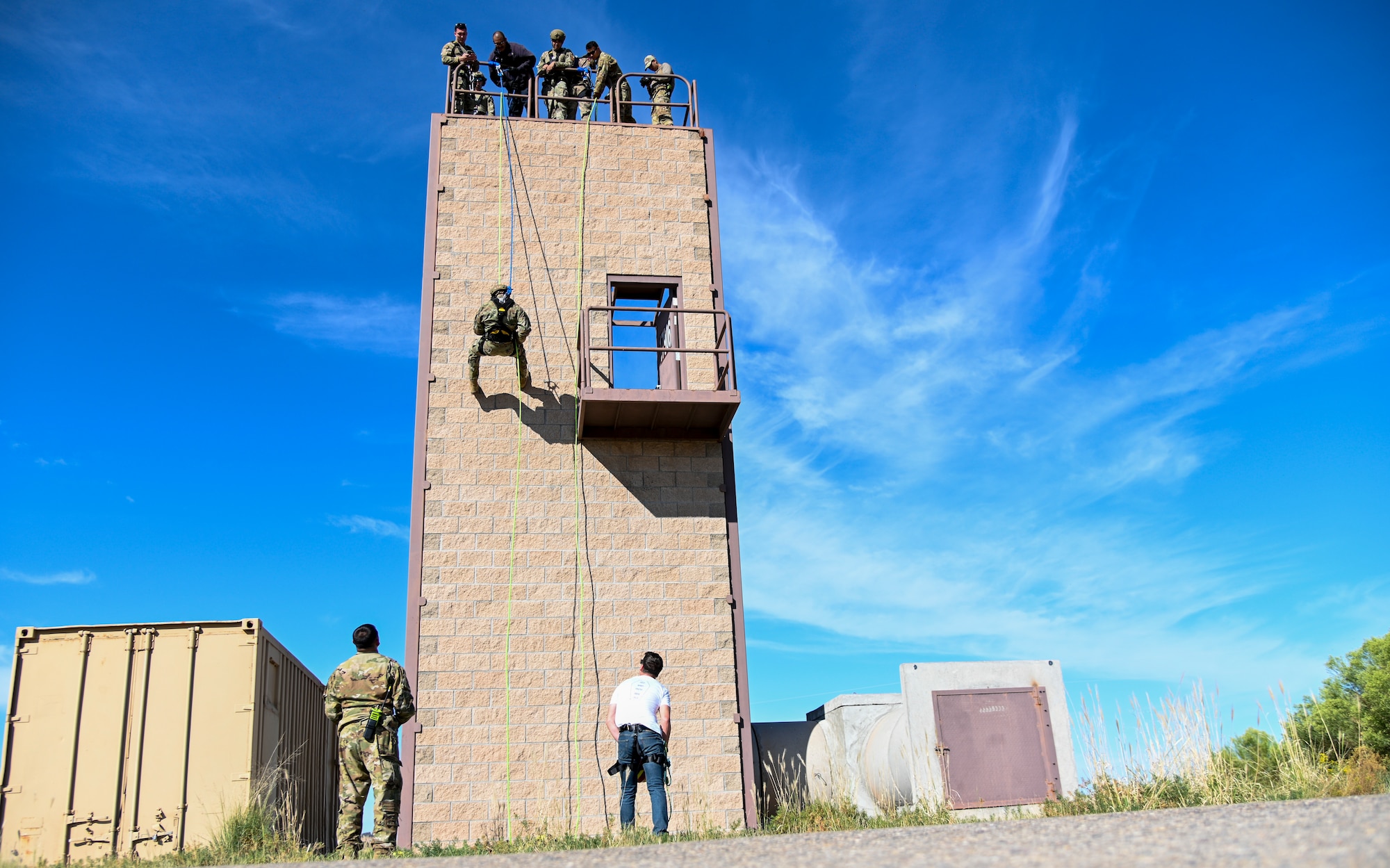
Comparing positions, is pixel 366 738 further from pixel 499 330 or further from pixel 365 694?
pixel 499 330

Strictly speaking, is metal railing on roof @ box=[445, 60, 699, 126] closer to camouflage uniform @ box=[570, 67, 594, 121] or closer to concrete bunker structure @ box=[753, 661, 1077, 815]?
camouflage uniform @ box=[570, 67, 594, 121]

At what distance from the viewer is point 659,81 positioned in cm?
1515

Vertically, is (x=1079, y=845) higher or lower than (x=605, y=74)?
lower

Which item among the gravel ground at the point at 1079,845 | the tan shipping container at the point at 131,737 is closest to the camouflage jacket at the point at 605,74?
the tan shipping container at the point at 131,737

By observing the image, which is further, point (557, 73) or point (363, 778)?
point (557, 73)

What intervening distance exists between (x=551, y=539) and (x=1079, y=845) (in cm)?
784

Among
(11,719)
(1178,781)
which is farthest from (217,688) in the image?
(1178,781)

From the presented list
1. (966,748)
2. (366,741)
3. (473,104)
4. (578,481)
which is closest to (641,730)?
(366,741)

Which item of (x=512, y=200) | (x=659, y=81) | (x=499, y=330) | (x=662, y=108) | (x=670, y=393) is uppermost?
(x=659, y=81)

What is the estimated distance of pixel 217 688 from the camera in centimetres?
980

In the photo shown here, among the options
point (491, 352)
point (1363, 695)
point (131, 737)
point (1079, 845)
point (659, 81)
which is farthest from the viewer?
point (1363, 695)

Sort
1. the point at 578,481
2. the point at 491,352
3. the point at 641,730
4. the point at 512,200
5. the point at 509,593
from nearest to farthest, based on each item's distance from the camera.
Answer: the point at 641,730 < the point at 509,593 < the point at 491,352 < the point at 578,481 < the point at 512,200

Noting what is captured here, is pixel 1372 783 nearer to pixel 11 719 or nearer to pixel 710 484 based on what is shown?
pixel 710 484

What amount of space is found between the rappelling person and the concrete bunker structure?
18.4 feet
